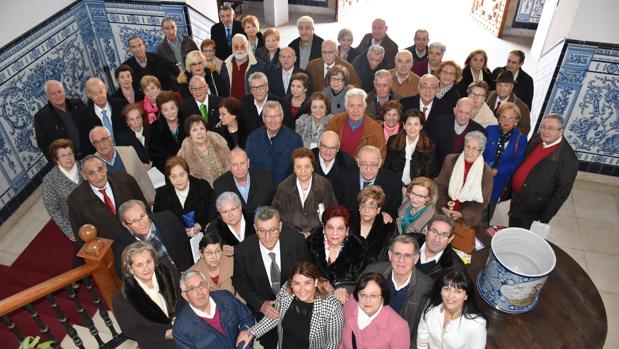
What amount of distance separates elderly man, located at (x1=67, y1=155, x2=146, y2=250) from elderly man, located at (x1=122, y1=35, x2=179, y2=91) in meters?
2.20

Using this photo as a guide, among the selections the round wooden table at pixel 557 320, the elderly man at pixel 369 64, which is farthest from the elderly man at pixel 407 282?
the elderly man at pixel 369 64

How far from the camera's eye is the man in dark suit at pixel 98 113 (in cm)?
500

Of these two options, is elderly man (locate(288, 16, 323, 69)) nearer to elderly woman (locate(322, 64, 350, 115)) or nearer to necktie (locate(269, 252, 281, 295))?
elderly woman (locate(322, 64, 350, 115))

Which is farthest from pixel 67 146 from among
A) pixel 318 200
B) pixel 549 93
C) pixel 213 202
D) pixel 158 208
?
pixel 549 93

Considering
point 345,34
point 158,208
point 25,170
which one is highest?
point 345,34

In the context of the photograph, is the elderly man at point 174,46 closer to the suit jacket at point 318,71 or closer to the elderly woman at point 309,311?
the suit jacket at point 318,71

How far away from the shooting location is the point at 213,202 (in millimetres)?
3967

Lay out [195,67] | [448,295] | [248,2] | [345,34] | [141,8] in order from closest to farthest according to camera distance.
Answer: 1. [448,295]
2. [195,67]
3. [345,34]
4. [141,8]
5. [248,2]

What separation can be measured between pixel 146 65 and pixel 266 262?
391cm

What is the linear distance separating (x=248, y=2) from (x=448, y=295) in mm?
10166

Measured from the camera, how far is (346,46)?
633 cm

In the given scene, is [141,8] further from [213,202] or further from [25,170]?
[213,202]

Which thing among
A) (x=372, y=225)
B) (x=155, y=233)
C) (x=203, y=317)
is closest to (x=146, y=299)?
(x=203, y=317)

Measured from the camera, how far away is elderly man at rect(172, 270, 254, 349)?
9.25 feet
